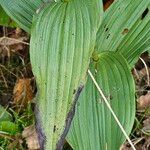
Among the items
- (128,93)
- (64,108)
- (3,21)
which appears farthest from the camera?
(3,21)

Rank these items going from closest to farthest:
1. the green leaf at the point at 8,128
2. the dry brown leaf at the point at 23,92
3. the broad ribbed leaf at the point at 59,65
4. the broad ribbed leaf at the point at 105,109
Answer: the broad ribbed leaf at the point at 59,65
the broad ribbed leaf at the point at 105,109
the green leaf at the point at 8,128
the dry brown leaf at the point at 23,92

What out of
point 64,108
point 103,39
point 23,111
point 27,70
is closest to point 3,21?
point 27,70

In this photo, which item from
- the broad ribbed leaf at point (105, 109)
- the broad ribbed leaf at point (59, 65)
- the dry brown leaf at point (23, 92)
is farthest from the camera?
the dry brown leaf at point (23, 92)

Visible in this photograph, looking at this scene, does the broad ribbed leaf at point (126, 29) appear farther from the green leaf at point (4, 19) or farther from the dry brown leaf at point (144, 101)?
the green leaf at point (4, 19)

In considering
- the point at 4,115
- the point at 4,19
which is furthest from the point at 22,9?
the point at 4,115

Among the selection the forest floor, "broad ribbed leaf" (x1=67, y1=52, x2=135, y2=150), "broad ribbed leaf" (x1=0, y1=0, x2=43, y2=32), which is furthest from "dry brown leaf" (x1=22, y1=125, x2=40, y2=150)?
"broad ribbed leaf" (x1=0, y1=0, x2=43, y2=32)

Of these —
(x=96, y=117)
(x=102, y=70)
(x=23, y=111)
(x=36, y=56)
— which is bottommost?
(x=23, y=111)

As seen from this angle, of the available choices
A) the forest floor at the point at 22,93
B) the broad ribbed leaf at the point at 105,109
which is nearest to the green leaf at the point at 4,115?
the forest floor at the point at 22,93

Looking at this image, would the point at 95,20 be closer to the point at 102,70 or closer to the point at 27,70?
the point at 102,70
